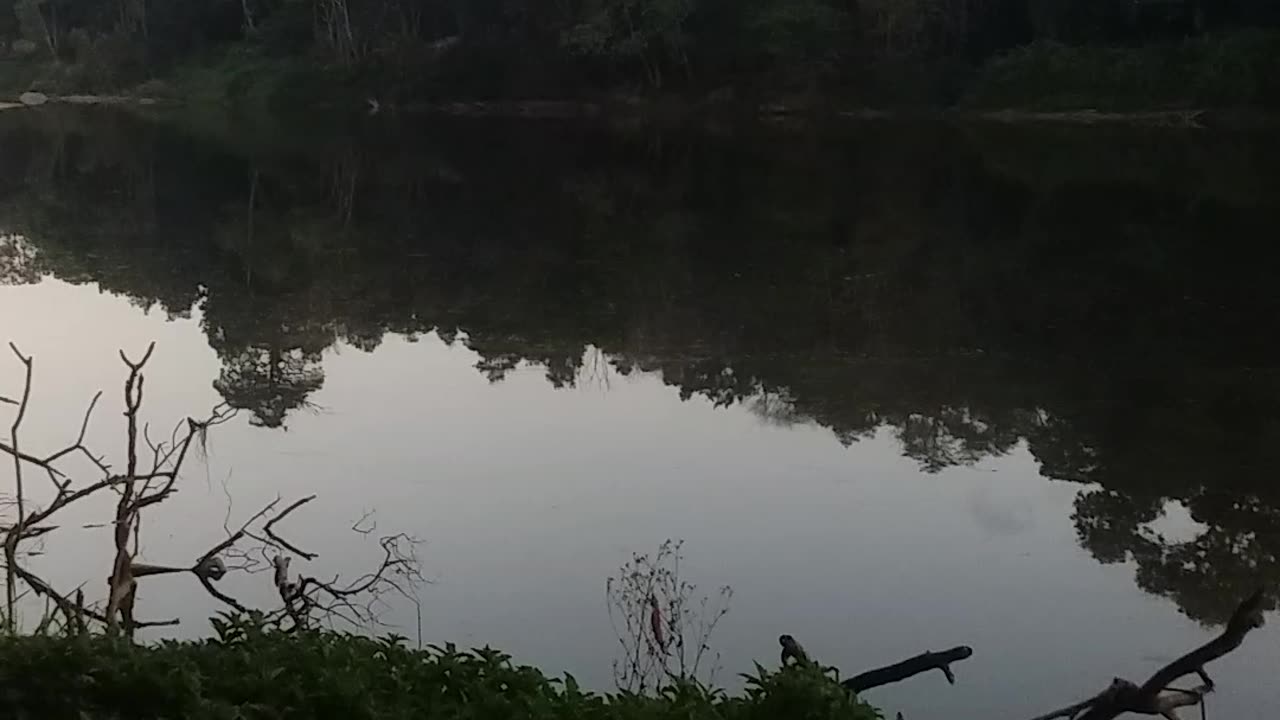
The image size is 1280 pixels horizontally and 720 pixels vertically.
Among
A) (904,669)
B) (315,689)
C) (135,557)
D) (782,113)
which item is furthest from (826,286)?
(782,113)

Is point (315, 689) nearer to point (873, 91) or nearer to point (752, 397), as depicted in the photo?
point (752, 397)

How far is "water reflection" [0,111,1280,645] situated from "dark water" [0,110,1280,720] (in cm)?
5

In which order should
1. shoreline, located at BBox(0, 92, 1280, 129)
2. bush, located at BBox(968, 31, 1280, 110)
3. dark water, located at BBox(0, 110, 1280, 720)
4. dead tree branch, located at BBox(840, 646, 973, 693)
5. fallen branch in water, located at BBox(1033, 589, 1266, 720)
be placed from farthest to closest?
shoreline, located at BBox(0, 92, 1280, 129)
bush, located at BBox(968, 31, 1280, 110)
dark water, located at BBox(0, 110, 1280, 720)
dead tree branch, located at BBox(840, 646, 973, 693)
fallen branch in water, located at BBox(1033, 589, 1266, 720)

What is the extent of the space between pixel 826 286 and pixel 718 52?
26021 millimetres

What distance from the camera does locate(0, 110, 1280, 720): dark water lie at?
19.1 feet

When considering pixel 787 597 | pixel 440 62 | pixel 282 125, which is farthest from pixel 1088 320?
pixel 440 62

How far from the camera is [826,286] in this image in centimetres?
1233

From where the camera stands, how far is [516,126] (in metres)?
33.9

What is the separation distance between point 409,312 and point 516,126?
902 inches

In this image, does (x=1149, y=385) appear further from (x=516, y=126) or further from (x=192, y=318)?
(x=516, y=126)

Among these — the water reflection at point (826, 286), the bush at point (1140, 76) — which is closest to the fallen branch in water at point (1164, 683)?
the water reflection at point (826, 286)

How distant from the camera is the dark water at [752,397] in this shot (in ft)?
19.1

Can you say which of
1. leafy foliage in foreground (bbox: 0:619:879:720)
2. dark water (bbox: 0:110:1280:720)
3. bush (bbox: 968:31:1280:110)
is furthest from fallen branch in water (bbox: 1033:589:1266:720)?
bush (bbox: 968:31:1280:110)

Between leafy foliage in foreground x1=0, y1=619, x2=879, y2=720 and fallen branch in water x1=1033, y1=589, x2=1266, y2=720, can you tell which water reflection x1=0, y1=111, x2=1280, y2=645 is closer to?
fallen branch in water x1=1033, y1=589, x2=1266, y2=720
